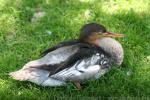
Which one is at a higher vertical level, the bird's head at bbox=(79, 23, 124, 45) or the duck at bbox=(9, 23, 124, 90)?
the bird's head at bbox=(79, 23, 124, 45)

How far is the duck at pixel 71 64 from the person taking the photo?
553 centimetres

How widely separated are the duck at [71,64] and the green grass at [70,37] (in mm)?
109

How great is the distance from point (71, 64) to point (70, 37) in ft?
3.43

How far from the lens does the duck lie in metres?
5.53

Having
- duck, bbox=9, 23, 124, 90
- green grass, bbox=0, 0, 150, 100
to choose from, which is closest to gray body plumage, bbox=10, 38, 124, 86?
duck, bbox=9, 23, 124, 90

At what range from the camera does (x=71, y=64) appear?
18.1 ft

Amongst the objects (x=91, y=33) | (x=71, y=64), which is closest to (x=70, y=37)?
(x=91, y=33)

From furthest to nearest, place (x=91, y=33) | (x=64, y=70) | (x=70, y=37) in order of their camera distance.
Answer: (x=70, y=37) → (x=91, y=33) → (x=64, y=70)

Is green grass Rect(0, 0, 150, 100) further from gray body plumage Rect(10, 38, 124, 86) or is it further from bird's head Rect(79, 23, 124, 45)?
bird's head Rect(79, 23, 124, 45)

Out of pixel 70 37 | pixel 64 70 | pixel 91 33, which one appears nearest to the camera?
pixel 64 70

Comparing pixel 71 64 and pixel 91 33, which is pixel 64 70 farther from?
pixel 91 33

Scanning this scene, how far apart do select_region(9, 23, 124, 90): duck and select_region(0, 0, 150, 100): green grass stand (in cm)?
11

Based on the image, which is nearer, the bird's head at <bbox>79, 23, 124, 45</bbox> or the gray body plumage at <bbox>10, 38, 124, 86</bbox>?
the gray body plumage at <bbox>10, 38, 124, 86</bbox>

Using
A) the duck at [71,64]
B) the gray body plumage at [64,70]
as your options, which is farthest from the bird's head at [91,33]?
the gray body plumage at [64,70]
